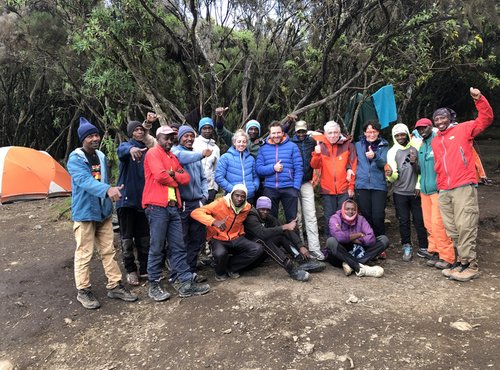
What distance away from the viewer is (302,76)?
9.05m

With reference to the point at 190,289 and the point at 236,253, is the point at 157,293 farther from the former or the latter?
the point at 236,253

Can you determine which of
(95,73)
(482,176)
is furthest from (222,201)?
(95,73)

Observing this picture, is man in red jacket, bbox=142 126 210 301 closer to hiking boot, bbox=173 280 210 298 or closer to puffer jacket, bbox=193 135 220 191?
hiking boot, bbox=173 280 210 298

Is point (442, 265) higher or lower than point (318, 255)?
lower

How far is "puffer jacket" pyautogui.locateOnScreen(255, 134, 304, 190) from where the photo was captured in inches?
222

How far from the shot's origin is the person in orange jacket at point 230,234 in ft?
16.4

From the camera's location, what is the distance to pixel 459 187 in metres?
4.95

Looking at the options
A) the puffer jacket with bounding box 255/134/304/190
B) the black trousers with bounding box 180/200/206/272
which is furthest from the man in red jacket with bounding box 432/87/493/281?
the black trousers with bounding box 180/200/206/272

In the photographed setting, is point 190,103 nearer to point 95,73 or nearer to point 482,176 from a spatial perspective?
point 95,73

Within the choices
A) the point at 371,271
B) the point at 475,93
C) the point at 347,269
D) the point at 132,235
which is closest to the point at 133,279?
the point at 132,235

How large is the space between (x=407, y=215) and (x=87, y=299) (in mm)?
4451

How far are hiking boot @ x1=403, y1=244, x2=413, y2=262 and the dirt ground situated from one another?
0.53 ft

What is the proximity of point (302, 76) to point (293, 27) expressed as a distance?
1113 millimetres

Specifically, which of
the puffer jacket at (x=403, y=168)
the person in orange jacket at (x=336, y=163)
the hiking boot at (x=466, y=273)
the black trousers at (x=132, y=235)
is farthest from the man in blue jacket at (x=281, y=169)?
the hiking boot at (x=466, y=273)
